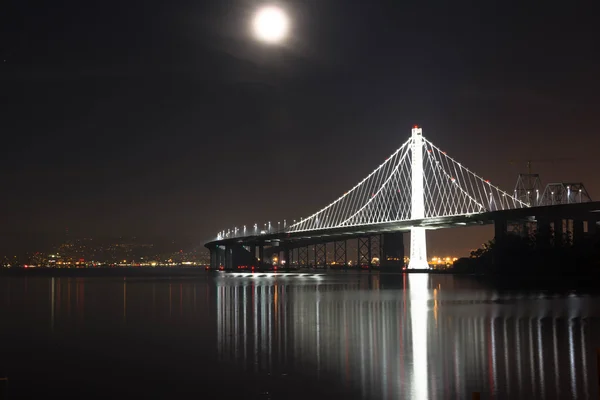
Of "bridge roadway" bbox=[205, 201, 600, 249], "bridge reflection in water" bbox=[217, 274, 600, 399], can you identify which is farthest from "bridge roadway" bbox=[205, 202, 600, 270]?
"bridge reflection in water" bbox=[217, 274, 600, 399]

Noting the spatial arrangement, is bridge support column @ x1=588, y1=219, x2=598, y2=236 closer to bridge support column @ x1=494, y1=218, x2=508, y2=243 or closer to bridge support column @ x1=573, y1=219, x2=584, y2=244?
bridge support column @ x1=573, y1=219, x2=584, y2=244

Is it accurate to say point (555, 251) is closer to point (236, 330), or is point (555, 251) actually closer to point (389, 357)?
point (236, 330)

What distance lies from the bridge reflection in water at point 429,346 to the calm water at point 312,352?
0.03 metres

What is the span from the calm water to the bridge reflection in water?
0.03 meters

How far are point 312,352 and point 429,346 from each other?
3.08 metres

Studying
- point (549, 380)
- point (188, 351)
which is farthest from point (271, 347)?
point (549, 380)

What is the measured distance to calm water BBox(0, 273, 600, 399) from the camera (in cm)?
1395

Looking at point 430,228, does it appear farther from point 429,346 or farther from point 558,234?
→ point 429,346

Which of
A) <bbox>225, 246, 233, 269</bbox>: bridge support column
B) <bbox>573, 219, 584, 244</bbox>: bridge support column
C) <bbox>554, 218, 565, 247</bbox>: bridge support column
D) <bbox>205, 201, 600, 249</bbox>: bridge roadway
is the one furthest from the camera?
<bbox>225, 246, 233, 269</bbox>: bridge support column

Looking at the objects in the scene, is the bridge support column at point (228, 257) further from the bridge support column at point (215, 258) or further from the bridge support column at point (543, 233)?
the bridge support column at point (543, 233)

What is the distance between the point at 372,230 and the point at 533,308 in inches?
2315

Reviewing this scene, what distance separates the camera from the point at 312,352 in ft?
61.8

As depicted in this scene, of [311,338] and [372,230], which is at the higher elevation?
[372,230]

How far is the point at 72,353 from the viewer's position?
1978 cm
